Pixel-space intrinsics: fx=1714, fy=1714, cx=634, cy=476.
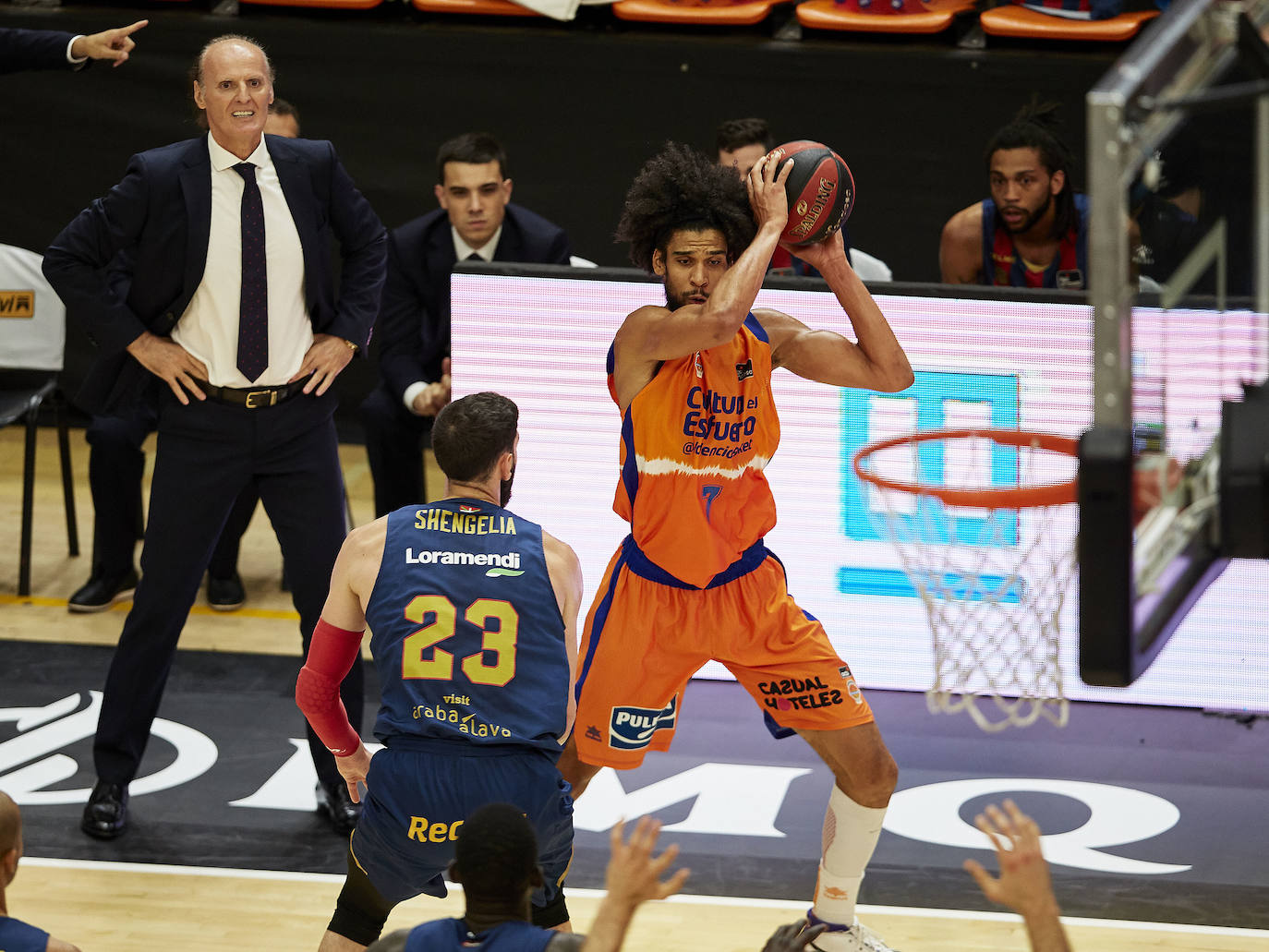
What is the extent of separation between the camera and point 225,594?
25.3 feet

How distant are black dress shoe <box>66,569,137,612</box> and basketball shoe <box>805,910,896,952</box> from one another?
4.01 m

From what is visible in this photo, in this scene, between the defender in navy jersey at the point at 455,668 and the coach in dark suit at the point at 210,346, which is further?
the coach in dark suit at the point at 210,346

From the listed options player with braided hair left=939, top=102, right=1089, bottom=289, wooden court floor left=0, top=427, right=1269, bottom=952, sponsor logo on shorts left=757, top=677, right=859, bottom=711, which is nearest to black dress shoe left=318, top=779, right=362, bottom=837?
wooden court floor left=0, top=427, right=1269, bottom=952

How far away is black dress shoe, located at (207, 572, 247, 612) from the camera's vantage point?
768 centimetres

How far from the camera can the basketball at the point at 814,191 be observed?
15.0 feet

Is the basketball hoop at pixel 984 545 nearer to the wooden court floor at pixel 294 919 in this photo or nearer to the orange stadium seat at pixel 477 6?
the wooden court floor at pixel 294 919

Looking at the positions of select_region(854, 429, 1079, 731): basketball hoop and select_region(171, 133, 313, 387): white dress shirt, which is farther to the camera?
select_region(854, 429, 1079, 731): basketball hoop

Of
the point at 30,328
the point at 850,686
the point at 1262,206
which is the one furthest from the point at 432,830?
the point at 30,328

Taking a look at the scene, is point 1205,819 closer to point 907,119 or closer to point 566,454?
point 566,454

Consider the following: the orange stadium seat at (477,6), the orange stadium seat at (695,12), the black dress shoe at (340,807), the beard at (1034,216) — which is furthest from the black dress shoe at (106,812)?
the orange stadium seat at (695,12)

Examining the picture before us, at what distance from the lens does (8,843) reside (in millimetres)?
3715

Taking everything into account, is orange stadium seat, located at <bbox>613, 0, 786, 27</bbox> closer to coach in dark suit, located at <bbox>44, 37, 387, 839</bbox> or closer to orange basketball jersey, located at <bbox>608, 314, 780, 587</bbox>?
coach in dark suit, located at <bbox>44, 37, 387, 839</bbox>

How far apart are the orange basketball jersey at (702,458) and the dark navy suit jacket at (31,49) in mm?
3024

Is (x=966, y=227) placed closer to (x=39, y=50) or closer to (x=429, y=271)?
(x=429, y=271)
